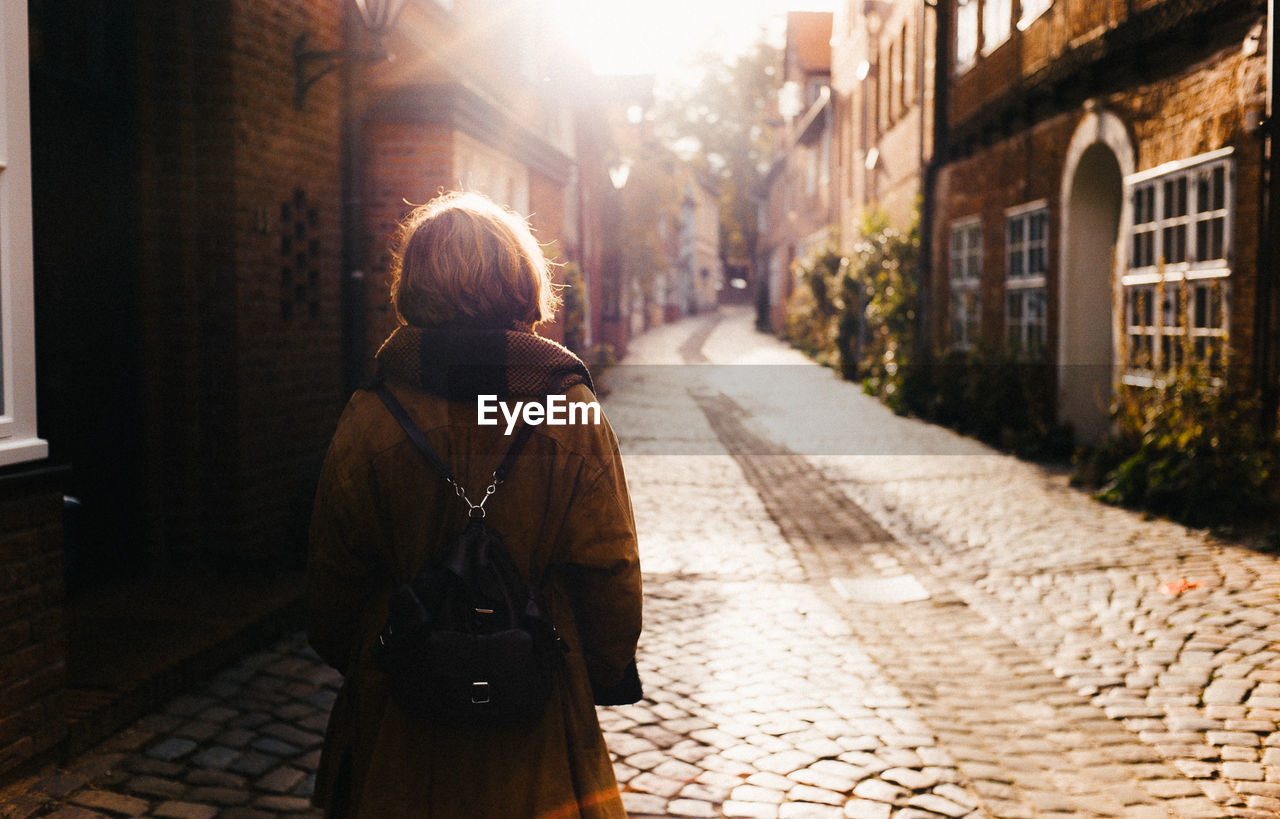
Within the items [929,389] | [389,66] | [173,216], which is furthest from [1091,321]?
[173,216]

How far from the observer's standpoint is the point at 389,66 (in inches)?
353

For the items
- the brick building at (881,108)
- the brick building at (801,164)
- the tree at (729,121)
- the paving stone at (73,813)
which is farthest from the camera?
the tree at (729,121)

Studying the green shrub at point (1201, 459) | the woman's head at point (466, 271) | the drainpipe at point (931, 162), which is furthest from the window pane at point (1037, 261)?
the woman's head at point (466, 271)

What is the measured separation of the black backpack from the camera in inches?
77.1

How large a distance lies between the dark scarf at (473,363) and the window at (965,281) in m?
13.0

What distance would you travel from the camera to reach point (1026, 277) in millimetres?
13086

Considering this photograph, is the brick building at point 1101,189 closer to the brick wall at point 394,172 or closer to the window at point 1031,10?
the window at point 1031,10

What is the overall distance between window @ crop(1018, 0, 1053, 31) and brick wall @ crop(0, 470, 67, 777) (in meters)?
11.2

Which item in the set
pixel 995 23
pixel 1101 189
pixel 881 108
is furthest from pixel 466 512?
pixel 881 108

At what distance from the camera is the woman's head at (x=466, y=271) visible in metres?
2.11

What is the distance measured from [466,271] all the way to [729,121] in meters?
61.2

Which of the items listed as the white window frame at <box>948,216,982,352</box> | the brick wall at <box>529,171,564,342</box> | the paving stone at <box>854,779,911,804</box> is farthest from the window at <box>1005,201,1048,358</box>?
A: the paving stone at <box>854,779,911,804</box>

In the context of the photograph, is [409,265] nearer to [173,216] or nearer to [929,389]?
[173,216]

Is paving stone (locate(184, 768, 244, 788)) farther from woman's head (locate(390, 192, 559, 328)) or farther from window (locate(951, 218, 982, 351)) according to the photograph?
window (locate(951, 218, 982, 351))
